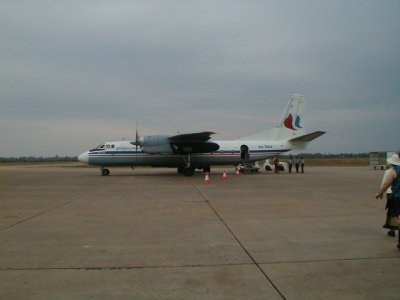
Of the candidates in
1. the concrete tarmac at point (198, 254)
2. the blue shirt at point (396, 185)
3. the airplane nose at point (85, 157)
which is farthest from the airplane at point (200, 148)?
the blue shirt at point (396, 185)

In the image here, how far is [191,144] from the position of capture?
985 inches

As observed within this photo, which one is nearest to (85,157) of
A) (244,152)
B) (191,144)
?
(191,144)

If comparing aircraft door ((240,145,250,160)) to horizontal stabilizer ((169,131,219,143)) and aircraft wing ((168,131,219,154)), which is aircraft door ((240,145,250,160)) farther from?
horizontal stabilizer ((169,131,219,143))

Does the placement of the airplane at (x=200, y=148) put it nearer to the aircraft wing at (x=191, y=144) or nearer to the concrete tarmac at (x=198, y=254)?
the aircraft wing at (x=191, y=144)

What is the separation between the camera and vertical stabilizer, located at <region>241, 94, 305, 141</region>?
Answer: 28.4 metres

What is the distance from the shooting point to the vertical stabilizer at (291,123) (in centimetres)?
2844

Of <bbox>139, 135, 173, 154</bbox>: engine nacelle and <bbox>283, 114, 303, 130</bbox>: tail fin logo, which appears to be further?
<bbox>283, 114, 303, 130</bbox>: tail fin logo

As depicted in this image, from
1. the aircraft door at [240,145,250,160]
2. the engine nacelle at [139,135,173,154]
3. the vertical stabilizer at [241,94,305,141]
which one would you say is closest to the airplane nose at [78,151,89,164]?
the engine nacelle at [139,135,173,154]

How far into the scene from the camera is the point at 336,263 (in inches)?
186

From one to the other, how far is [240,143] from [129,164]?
9411 mm

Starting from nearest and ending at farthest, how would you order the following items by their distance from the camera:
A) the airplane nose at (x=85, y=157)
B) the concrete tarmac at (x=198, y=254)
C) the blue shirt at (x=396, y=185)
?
the concrete tarmac at (x=198, y=254) → the blue shirt at (x=396, y=185) → the airplane nose at (x=85, y=157)

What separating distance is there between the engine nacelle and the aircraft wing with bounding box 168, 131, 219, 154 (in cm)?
42

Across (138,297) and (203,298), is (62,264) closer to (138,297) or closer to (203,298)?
(138,297)

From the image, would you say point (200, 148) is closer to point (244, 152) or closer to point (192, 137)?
point (192, 137)
